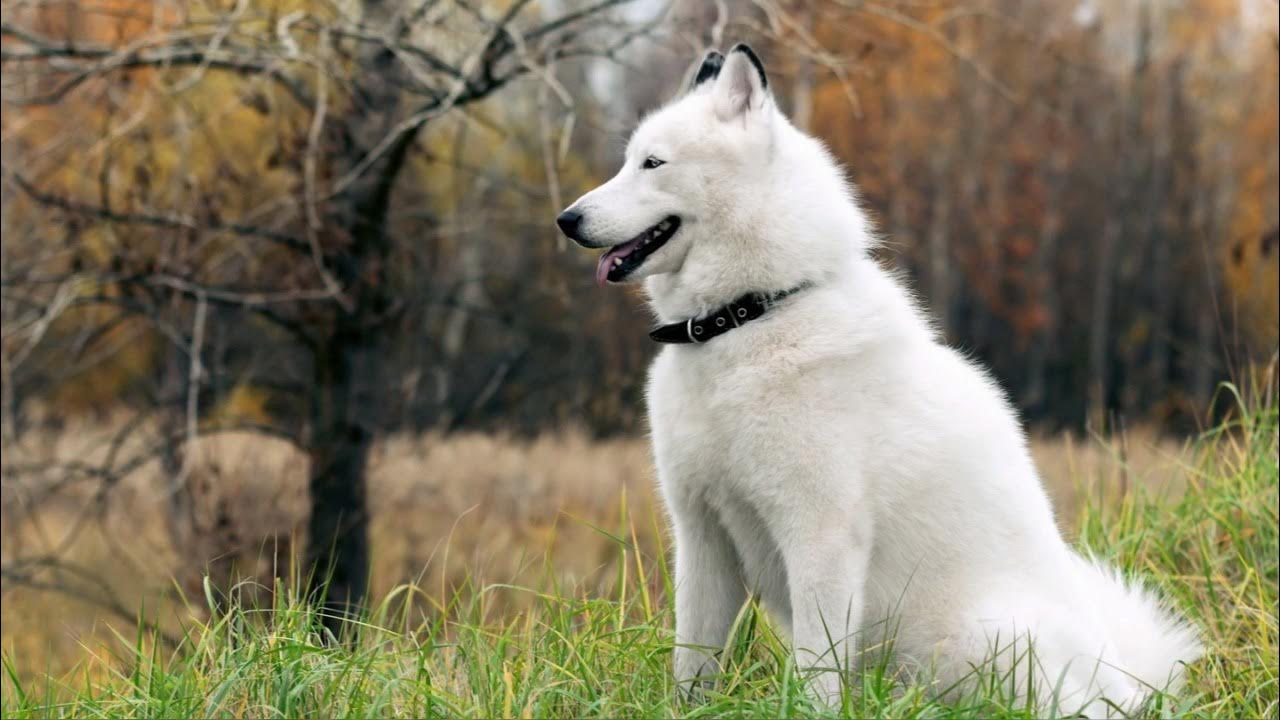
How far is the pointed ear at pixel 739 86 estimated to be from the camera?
3.19 meters

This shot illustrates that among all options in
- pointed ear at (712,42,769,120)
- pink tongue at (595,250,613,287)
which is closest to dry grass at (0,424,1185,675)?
pink tongue at (595,250,613,287)

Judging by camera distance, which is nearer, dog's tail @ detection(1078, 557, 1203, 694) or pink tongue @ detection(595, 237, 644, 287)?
pink tongue @ detection(595, 237, 644, 287)

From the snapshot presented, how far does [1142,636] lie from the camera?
11.1 feet

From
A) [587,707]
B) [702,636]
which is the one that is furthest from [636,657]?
[587,707]

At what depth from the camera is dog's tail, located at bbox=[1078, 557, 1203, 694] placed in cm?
338

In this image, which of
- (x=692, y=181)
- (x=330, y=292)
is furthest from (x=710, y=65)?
(x=330, y=292)

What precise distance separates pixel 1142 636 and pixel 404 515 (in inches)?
239

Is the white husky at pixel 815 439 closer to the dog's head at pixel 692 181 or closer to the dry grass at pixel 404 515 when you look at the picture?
the dog's head at pixel 692 181

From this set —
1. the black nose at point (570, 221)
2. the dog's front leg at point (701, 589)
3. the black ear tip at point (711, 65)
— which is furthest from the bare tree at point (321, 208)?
the dog's front leg at point (701, 589)

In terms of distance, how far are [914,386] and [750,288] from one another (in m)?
0.48

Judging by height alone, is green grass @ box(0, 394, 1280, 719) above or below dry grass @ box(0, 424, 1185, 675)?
above

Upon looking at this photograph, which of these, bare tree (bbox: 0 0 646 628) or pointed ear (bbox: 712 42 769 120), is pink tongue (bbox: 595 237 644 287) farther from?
bare tree (bbox: 0 0 646 628)

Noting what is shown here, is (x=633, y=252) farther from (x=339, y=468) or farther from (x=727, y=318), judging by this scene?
(x=339, y=468)

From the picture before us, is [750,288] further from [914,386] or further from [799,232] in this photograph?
[914,386]
